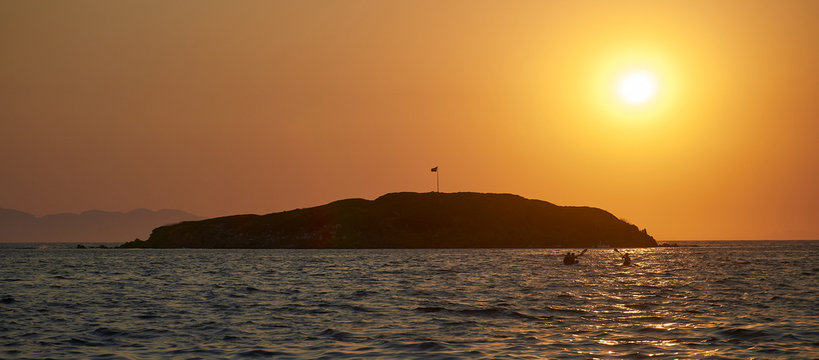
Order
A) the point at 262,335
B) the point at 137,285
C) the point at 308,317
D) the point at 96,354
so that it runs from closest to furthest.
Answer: the point at 96,354 → the point at 262,335 → the point at 308,317 → the point at 137,285

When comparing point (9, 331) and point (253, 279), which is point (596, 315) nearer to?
point (9, 331)

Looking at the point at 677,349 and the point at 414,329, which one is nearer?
the point at 677,349

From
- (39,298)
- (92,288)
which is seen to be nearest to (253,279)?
(92,288)

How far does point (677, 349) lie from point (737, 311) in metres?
15.6

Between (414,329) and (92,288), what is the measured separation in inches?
1413

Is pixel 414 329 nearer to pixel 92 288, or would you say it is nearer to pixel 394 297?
pixel 394 297

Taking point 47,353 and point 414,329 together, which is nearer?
point 47,353

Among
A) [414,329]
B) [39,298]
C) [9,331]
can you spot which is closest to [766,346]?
[414,329]

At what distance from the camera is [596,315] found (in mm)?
40031

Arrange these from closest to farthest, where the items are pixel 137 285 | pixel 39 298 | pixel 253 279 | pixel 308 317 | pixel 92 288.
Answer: pixel 308 317
pixel 39 298
pixel 92 288
pixel 137 285
pixel 253 279

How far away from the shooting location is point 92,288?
5988 cm

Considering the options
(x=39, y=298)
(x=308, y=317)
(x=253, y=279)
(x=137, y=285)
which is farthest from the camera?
(x=253, y=279)

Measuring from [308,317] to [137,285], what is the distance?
30.2 m

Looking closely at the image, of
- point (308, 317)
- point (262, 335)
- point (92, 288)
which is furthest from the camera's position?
point (92, 288)
